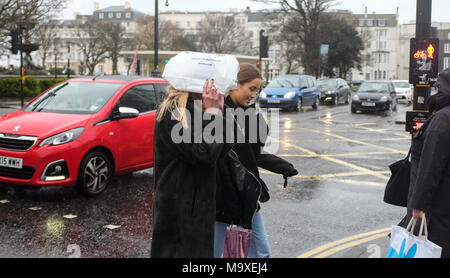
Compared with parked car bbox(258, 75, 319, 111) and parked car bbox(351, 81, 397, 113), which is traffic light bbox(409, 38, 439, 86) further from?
parked car bbox(351, 81, 397, 113)

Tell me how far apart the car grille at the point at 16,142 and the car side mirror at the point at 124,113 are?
49.1 inches

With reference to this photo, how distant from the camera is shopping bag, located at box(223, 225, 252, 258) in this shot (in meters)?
3.08

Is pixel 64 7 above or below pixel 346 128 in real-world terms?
above

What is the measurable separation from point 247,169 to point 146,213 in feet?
10.8

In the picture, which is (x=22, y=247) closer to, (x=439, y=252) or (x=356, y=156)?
(x=439, y=252)

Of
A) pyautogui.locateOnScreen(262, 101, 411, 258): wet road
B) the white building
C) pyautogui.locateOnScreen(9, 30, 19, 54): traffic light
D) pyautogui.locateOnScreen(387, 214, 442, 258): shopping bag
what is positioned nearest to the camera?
pyautogui.locateOnScreen(387, 214, 442, 258): shopping bag

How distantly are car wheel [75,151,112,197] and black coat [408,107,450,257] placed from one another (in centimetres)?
472

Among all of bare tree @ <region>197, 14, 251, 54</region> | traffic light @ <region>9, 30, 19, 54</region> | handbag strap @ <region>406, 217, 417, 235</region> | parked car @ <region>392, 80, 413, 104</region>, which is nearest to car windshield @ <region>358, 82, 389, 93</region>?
parked car @ <region>392, 80, 413, 104</region>

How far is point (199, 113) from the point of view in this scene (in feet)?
8.35

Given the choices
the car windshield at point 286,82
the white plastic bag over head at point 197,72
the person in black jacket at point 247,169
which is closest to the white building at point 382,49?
the car windshield at point 286,82

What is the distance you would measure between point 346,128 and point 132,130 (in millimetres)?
10893

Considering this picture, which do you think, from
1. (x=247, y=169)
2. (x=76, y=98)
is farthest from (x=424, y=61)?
(x=247, y=169)

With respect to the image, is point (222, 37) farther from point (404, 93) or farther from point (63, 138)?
point (63, 138)
